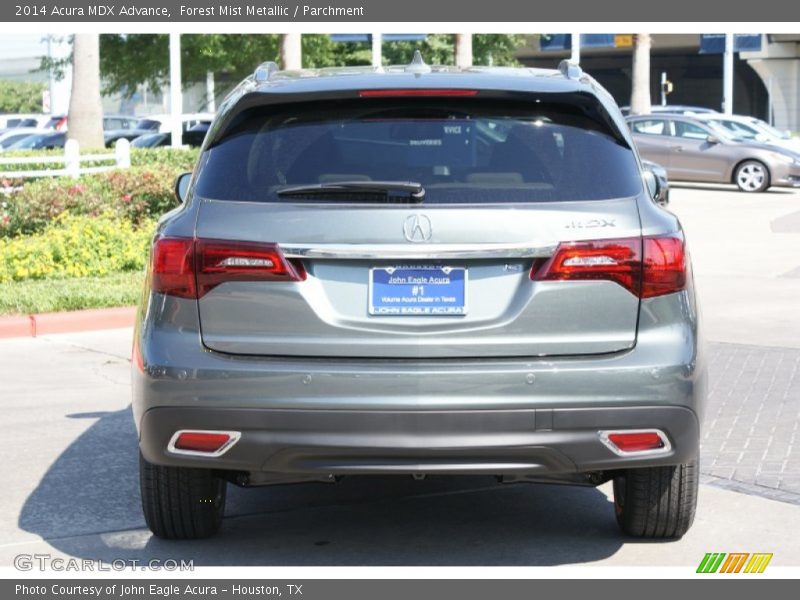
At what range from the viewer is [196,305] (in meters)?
4.88

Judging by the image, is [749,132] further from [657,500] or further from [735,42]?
[735,42]

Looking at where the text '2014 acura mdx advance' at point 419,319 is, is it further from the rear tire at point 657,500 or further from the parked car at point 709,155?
the parked car at point 709,155

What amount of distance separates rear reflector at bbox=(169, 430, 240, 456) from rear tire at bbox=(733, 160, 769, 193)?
78.8 ft

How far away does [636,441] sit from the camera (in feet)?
16.0

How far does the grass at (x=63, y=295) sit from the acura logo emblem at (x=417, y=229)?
7.39 meters

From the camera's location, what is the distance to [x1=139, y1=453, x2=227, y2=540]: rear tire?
212 inches

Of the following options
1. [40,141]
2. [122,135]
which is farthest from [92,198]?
[122,135]

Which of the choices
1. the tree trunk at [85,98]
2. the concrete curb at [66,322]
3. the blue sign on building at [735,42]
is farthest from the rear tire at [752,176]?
the blue sign on building at [735,42]

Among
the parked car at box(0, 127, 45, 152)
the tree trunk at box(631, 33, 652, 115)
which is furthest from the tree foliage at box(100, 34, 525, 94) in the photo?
the tree trunk at box(631, 33, 652, 115)

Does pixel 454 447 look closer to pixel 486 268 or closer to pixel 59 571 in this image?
pixel 486 268

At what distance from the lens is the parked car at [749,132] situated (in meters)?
28.2

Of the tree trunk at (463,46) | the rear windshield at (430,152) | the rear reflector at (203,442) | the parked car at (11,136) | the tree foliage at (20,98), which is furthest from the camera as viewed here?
the tree foliage at (20,98)

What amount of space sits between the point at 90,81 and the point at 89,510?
19.3m

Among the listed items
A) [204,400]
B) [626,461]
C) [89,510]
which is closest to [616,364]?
[626,461]
